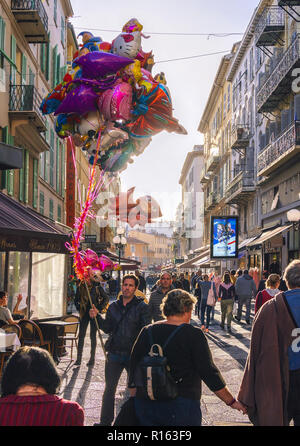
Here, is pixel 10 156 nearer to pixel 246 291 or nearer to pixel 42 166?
pixel 246 291

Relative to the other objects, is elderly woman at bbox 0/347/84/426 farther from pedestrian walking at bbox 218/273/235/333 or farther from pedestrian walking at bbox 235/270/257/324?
pedestrian walking at bbox 235/270/257/324

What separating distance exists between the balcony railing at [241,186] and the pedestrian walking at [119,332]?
29587 mm

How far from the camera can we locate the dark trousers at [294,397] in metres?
4.02

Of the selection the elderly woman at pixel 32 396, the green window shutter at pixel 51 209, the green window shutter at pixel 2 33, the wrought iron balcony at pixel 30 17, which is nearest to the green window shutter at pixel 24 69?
the wrought iron balcony at pixel 30 17

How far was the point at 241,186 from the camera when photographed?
36094mm

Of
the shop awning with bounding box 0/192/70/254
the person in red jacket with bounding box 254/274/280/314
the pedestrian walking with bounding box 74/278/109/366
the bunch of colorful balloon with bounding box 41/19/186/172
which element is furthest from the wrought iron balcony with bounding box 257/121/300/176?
the bunch of colorful balloon with bounding box 41/19/186/172

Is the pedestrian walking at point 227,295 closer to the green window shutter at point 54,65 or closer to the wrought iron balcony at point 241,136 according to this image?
the green window shutter at point 54,65

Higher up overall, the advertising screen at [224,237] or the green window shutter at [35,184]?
the green window shutter at [35,184]

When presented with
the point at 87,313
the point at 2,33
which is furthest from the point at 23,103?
the point at 87,313

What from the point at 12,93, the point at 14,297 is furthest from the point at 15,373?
the point at 12,93

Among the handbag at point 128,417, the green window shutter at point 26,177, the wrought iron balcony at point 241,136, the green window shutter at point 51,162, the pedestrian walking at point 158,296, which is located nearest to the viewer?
the handbag at point 128,417

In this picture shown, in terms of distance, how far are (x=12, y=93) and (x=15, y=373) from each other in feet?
53.1

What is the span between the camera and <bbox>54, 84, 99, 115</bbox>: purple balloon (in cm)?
780

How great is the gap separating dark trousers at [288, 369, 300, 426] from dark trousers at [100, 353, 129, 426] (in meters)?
2.33
